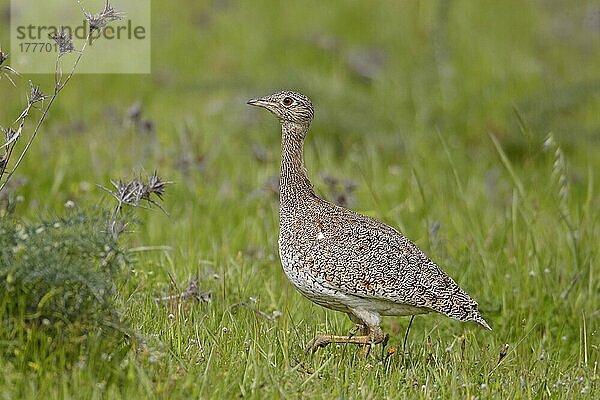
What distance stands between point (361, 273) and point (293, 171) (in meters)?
0.90

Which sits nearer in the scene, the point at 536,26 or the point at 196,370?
the point at 196,370

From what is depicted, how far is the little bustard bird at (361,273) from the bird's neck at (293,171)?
147 millimetres

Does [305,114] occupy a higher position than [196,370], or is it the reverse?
[305,114]

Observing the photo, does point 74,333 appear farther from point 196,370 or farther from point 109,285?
point 196,370

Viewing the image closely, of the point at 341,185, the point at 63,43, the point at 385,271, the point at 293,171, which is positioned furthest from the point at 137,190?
the point at 341,185

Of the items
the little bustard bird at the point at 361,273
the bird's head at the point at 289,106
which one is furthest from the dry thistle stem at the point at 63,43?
the little bustard bird at the point at 361,273

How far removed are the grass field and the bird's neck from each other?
592 mm

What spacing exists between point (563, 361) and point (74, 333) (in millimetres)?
2670

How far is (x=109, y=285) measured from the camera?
4160 mm

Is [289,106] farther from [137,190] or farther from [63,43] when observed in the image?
[63,43]

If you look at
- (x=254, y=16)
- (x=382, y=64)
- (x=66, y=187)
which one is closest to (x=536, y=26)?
(x=382, y=64)

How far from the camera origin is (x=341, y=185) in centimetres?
785

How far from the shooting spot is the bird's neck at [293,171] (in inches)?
215

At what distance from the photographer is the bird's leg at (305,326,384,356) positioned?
4797 millimetres
